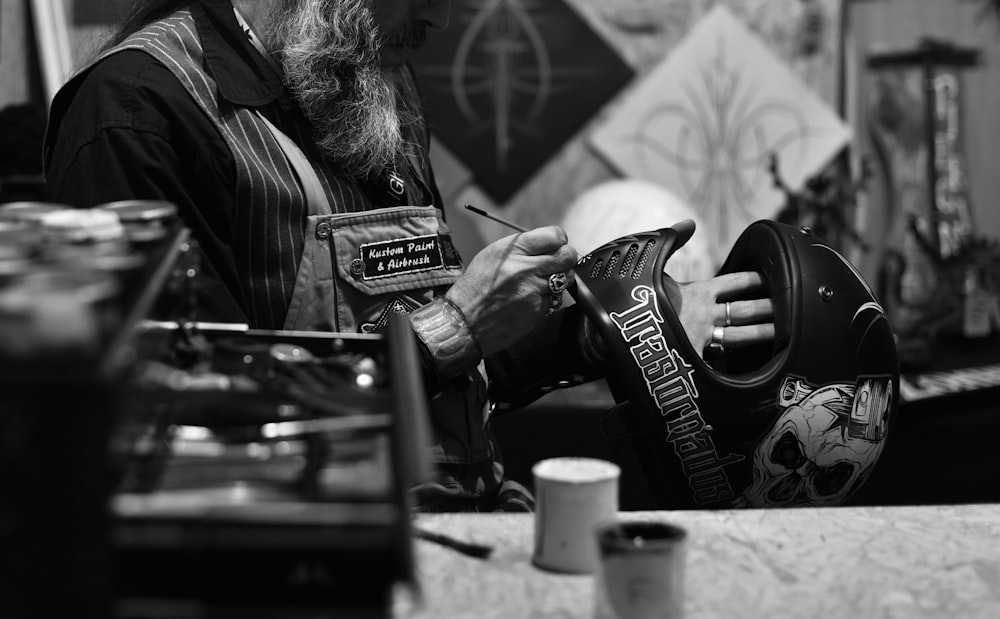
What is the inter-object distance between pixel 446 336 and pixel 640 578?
24.2 inches

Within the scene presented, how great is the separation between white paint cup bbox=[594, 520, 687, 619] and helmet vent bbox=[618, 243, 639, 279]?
2.04 ft

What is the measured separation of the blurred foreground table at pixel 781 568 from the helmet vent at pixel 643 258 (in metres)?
0.40

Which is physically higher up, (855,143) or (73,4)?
(73,4)

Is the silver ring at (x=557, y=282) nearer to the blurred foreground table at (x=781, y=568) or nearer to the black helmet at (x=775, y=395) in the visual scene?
the black helmet at (x=775, y=395)

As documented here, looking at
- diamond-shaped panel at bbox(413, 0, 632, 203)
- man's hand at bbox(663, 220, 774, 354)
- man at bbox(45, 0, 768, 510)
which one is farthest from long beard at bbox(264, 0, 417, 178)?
diamond-shaped panel at bbox(413, 0, 632, 203)

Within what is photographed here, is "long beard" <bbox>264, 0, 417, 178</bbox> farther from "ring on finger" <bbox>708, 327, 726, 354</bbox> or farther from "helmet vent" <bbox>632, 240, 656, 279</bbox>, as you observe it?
"ring on finger" <bbox>708, 327, 726, 354</bbox>

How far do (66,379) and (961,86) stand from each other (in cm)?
335

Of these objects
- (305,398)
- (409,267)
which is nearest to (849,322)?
(409,267)

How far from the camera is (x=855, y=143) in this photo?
11.2 feet

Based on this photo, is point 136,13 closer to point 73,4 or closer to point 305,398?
point 305,398

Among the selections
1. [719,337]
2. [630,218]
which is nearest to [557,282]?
[719,337]

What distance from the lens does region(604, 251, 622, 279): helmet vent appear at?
1.49 m

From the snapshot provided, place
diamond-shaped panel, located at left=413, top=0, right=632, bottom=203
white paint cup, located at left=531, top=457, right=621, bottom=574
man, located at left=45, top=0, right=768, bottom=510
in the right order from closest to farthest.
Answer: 1. white paint cup, located at left=531, top=457, right=621, bottom=574
2. man, located at left=45, top=0, right=768, bottom=510
3. diamond-shaped panel, located at left=413, top=0, right=632, bottom=203

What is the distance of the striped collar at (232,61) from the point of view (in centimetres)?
142
